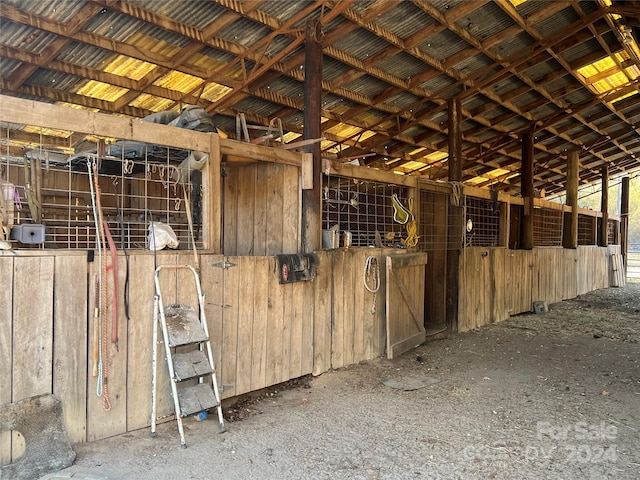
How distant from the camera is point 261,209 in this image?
511 centimetres

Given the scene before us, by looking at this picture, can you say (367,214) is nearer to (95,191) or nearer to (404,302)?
(404,302)

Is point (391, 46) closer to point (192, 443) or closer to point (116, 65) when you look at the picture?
point (116, 65)

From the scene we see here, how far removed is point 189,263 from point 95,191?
869mm

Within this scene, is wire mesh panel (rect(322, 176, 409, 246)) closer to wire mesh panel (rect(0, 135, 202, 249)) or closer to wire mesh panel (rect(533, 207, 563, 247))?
wire mesh panel (rect(0, 135, 202, 249))

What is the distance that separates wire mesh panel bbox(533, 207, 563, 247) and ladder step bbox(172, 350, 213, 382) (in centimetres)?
984

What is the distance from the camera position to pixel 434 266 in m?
7.74

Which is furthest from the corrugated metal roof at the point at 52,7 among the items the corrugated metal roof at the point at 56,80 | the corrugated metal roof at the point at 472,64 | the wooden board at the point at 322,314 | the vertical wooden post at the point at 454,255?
the vertical wooden post at the point at 454,255

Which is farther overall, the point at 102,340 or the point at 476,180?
the point at 476,180

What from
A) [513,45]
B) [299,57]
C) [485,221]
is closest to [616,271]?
[485,221]

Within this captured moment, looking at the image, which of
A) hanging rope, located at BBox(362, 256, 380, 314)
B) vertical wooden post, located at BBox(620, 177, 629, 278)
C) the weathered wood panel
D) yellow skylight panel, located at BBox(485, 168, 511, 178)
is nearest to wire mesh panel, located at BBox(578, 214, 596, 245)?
yellow skylight panel, located at BBox(485, 168, 511, 178)

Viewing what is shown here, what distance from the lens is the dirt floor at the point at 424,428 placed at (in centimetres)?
302

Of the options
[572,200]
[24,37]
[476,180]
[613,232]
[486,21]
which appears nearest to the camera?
[24,37]

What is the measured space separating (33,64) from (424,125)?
21.9 ft

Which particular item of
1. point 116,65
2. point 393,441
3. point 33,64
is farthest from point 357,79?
point 393,441
